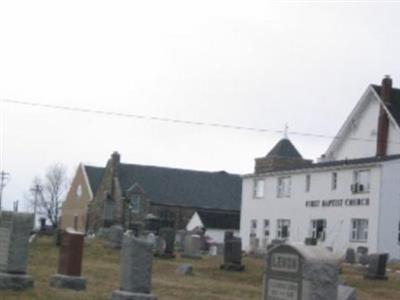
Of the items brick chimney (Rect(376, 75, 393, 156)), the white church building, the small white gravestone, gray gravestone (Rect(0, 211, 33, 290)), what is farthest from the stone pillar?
brick chimney (Rect(376, 75, 393, 156))

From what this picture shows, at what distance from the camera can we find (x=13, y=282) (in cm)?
1798

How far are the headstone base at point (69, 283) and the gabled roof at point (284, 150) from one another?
166ft

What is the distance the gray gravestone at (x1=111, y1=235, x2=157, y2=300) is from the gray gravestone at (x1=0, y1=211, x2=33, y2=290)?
2190mm

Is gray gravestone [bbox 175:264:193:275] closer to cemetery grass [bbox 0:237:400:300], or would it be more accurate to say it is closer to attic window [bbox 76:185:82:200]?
cemetery grass [bbox 0:237:400:300]

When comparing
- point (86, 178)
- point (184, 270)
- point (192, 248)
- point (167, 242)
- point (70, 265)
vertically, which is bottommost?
point (184, 270)

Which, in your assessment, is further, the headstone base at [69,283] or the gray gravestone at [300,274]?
the headstone base at [69,283]

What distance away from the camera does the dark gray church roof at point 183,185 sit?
85875 millimetres

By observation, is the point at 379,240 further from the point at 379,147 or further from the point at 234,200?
A: the point at 234,200

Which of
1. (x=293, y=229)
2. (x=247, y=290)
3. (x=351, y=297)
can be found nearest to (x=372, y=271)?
(x=247, y=290)

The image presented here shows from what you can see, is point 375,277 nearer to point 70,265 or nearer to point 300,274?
point 70,265

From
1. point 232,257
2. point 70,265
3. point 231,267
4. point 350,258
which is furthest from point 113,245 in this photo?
point 70,265

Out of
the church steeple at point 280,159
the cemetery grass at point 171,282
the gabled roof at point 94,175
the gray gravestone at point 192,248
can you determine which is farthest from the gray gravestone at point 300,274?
the gabled roof at point 94,175

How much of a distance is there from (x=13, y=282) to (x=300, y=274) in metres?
10.4

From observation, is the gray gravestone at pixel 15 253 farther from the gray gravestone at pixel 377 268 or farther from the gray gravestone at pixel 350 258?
the gray gravestone at pixel 350 258
